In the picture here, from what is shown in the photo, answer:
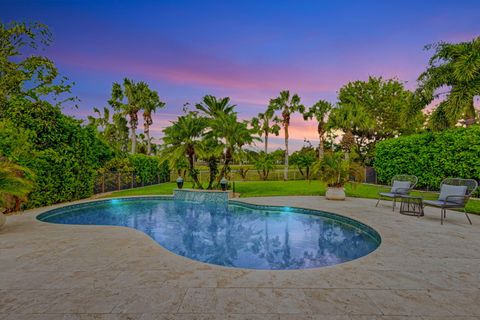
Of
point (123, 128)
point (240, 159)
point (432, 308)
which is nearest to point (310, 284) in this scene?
point (432, 308)

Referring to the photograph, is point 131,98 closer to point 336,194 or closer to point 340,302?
point 336,194

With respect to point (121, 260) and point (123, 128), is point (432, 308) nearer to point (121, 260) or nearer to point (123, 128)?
point (121, 260)

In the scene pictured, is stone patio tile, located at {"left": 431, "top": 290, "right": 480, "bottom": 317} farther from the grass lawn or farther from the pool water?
the grass lawn

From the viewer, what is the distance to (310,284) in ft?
11.3

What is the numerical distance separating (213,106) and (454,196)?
1269 cm

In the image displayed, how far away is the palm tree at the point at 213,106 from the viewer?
16078mm

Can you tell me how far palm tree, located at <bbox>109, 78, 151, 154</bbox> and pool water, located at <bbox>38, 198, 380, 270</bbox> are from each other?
72.4ft

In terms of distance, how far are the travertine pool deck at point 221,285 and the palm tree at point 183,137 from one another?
9256mm

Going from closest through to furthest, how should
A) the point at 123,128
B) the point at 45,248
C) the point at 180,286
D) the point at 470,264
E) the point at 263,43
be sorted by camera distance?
the point at 180,286, the point at 470,264, the point at 45,248, the point at 263,43, the point at 123,128

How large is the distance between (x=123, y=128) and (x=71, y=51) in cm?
2499

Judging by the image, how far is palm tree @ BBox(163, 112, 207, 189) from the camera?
1437 cm

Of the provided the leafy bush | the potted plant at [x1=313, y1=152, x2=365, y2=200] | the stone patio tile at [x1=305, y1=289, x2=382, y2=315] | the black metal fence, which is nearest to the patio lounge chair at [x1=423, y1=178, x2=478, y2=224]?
the potted plant at [x1=313, y1=152, x2=365, y2=200]

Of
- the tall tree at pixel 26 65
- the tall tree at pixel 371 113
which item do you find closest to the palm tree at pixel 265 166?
the tall tree at pixel 371 113

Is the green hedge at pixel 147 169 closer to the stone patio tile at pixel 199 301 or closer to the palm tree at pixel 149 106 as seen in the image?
the palm tree at pixel 149 106
